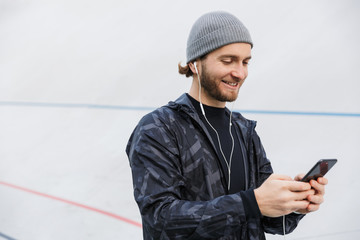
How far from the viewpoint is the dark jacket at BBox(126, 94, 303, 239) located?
1.25 meters

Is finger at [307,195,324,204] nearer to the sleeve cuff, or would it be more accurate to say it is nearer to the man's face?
the sleeve cuff

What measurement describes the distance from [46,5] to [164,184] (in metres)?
8.34

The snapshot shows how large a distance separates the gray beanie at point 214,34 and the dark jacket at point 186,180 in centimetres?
18

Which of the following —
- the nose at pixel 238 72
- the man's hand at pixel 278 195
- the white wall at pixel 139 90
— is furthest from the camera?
the white wall at pixel 139 90

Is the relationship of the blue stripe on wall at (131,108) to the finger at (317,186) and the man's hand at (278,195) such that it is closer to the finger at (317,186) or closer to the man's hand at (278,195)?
the finger at (317,186)

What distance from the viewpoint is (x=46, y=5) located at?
886 centimetres

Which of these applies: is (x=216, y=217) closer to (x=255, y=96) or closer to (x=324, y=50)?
(x=255, y=96)

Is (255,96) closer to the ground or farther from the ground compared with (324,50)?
closer to the ground

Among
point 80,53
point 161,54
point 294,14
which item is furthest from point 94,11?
point 294,14

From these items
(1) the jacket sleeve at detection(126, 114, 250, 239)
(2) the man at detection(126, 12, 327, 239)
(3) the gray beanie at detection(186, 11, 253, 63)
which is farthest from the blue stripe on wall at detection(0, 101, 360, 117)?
(1) the jacket sleeve at detection(126, 114, 250, 239)

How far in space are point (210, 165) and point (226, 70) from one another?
12.2 inches

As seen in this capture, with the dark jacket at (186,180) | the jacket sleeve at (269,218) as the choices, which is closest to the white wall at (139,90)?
the jacket sleeve at (269,218)

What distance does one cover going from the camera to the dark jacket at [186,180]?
4.09 feet

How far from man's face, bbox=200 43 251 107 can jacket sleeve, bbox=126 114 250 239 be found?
0.22 m
